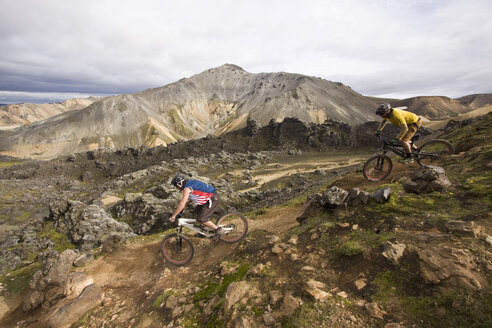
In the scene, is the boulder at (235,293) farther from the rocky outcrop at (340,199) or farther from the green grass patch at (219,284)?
the rocky outcrop at (340,199)

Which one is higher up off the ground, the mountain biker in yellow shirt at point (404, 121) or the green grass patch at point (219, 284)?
the mountain biker in yellow shirt at point (404, 121)

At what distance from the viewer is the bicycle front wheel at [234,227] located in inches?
386

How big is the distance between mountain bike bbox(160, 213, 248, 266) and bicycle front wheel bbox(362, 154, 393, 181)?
6.61 metres

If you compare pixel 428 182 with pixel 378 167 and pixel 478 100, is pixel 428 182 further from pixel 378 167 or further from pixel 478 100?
pixel 478 100

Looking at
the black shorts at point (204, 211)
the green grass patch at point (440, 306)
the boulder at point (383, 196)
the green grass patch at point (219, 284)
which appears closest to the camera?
the green grass patch at point (440, 306)

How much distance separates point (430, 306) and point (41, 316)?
36.7ft

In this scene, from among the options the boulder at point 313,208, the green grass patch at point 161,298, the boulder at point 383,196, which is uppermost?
the boulder at point 383,196

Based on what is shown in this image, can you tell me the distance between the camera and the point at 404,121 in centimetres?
967

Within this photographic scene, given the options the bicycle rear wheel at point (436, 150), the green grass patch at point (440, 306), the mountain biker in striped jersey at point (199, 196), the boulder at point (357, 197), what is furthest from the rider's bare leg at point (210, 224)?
the bicycle rear wheel at point (436, 150)

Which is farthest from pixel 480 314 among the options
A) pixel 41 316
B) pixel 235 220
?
pixel 41 316

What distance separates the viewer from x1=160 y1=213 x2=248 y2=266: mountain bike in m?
8.98

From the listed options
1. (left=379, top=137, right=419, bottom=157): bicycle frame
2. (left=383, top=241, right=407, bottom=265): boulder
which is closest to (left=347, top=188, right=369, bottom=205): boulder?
(left=383, top=241, right=407, bottom=265): boulder

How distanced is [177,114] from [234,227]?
144327 millimetres

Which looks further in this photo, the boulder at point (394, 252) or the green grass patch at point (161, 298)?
the green grass patch at point (161, 298)
